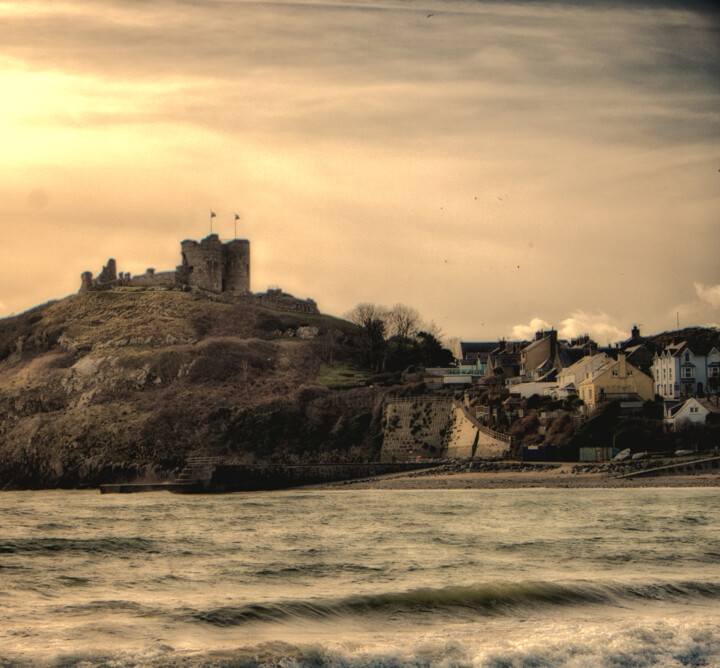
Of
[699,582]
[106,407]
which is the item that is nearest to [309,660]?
[699,582]

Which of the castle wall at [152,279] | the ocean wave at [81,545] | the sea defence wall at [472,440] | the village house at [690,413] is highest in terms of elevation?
the castle wall at [152,279]

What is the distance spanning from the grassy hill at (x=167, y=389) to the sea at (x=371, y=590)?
44.2 m

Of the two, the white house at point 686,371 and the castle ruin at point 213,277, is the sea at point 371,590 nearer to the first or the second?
the white house at point 686,371

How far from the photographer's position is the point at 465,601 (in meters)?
18.8

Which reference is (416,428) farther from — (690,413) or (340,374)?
(340,374)

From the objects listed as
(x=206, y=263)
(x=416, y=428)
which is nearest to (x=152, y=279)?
(x=206, y=263)

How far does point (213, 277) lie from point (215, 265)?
1.53 metres

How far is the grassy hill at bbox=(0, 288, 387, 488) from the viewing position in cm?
8112

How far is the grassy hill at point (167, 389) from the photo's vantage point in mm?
81125

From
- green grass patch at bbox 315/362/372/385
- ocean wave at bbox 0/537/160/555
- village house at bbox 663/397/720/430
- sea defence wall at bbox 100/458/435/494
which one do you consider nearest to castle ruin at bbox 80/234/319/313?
green grass patch at bbox 315/362/372/385

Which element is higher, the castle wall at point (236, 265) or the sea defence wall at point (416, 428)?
the castle wall at point (236, 265)

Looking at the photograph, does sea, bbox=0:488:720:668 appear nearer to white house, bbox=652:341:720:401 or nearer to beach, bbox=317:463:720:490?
beach, bbox=317:463:720:490

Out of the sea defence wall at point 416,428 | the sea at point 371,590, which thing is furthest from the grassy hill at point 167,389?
the sea at point 371,590

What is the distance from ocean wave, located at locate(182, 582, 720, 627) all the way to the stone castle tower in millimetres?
103765
